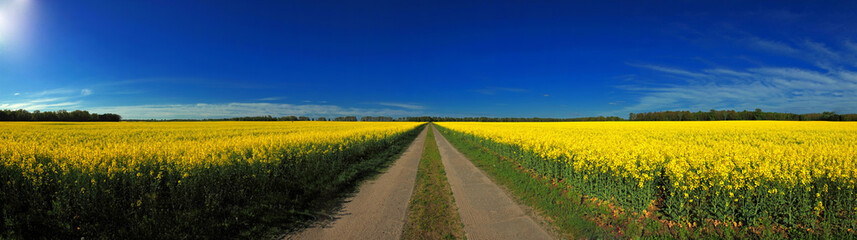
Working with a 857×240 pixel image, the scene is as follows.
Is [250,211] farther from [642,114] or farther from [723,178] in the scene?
[642,114]

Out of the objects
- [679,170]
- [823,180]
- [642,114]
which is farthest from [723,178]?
[642,114]

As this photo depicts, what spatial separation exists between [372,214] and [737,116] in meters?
124

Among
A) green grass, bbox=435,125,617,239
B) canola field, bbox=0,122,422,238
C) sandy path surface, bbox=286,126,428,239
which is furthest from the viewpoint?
green grass, bbox=435,125,617,239

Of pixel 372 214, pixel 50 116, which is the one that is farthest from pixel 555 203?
pixel 50 116

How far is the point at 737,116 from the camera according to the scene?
8581cm

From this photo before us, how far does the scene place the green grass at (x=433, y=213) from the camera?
208 inches

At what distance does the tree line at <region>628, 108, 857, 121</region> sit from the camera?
70500 mm

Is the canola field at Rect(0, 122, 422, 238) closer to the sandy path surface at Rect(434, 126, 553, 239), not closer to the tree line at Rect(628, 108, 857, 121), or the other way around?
the sandy path surface at Rect(434, 126, 553, 239)

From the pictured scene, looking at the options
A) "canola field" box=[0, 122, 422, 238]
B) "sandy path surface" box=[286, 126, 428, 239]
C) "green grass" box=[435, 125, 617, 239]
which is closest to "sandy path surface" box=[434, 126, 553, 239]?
"green grass" box=[435, 125, 617, 239]

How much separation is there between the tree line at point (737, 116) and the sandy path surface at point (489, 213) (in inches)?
4550

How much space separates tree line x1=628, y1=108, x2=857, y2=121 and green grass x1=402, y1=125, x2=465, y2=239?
383 feet

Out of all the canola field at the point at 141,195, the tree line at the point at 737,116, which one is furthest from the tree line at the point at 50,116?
the tree line at the point at 737,116

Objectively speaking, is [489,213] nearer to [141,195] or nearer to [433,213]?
[433,213]

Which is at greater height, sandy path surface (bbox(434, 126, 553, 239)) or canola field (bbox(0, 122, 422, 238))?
canola field (bbox(0, 122, 422, 238))
